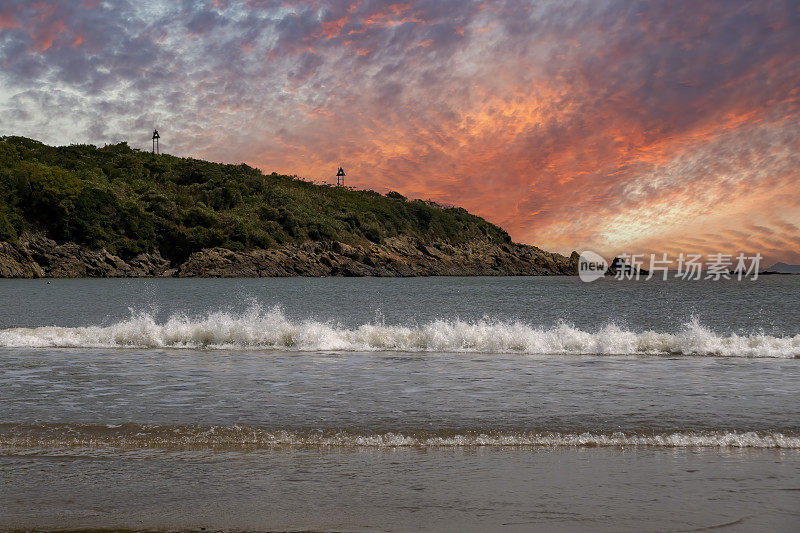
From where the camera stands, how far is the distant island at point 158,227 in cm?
13012

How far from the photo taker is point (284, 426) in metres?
10.5

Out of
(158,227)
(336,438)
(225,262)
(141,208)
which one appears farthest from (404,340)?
(141,208)

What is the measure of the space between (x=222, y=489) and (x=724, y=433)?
7408 mm

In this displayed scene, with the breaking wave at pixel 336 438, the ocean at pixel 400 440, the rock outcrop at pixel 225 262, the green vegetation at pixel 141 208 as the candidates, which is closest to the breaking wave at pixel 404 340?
the ocean at pixel 400 440

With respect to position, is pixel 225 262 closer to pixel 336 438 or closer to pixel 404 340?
pixel 404 340

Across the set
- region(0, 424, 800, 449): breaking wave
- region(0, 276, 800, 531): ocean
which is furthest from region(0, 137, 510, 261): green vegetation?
region(0, 424, 800, 449): breaking wave

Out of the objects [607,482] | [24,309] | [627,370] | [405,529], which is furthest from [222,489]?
[24,309]

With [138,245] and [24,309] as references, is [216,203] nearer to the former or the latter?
[138,245]

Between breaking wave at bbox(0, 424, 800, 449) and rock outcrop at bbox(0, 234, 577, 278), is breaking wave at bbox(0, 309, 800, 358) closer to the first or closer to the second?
breaking wave at bbox(0, 424, 800, 449)

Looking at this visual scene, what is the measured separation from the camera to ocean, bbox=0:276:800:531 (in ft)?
21.5

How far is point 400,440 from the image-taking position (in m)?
9.56

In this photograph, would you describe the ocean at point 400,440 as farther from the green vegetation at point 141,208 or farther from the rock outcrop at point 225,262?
the green vegetation at point 141,208

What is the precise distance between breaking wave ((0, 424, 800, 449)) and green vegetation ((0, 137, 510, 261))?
130125mm

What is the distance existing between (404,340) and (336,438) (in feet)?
48.0
